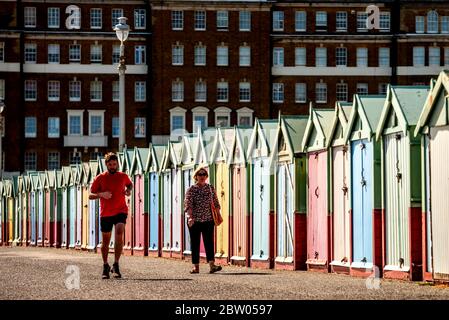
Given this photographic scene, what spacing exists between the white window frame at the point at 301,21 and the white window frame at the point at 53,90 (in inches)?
783

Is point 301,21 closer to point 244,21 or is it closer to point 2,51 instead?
point 244,21

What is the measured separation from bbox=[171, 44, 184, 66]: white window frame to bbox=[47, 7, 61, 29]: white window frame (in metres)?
9.59

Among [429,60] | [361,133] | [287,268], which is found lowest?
[287,268]

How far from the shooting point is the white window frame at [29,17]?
364 feet

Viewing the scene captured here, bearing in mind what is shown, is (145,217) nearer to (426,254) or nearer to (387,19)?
(426,254)

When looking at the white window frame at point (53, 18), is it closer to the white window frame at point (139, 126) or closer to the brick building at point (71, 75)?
the brick building at point (71, 75)

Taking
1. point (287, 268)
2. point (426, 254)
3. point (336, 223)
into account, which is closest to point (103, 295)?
point (426, 254)

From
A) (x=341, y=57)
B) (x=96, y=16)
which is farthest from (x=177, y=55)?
(x=341, y=57)

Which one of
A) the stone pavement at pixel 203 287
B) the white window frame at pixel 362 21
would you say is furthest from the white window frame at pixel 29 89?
the stone pavement at pixel 203 287

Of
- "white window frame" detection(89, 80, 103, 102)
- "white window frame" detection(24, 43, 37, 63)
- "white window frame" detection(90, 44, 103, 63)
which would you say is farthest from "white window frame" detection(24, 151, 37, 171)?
"white window frame" detection(90, 44, 103, 63)

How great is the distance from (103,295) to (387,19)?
3949 inches

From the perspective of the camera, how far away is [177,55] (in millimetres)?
110938

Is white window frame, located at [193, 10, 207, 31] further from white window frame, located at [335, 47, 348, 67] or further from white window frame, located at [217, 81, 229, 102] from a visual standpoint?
white window frame, located at [335, 47, 348, 67]
